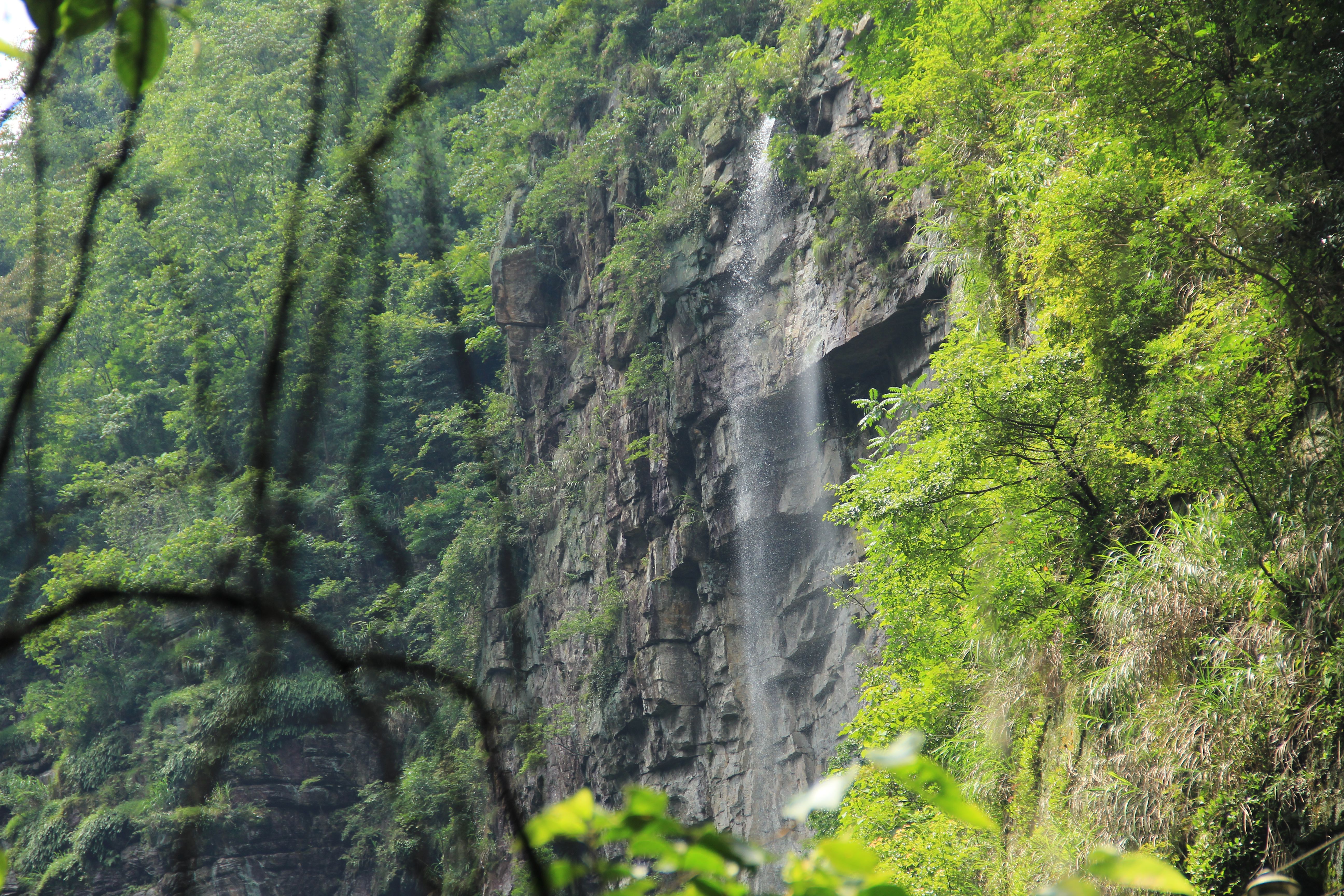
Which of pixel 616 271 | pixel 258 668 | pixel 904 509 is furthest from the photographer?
pixel 616 271

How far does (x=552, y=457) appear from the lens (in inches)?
813

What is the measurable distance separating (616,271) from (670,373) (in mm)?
2522

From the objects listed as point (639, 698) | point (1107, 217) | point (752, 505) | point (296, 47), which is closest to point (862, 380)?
point (752, 505)

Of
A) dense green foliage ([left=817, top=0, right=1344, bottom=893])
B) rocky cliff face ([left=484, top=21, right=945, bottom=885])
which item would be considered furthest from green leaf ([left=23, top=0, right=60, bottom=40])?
rocky cliff face ([left=484, top=21, right=945, bottom=885])

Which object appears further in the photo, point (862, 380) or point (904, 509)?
point (862, 380)

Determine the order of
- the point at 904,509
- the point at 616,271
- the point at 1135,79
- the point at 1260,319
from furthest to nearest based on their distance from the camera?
the point at 616,271 < the point at 904,509 < the point at 1135,79 < the point at 1260,319

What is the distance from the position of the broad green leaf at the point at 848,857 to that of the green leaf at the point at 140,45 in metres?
0.87

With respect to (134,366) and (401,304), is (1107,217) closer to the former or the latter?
(401,304)

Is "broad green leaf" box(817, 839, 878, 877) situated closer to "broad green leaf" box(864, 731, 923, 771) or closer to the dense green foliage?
"broad green leaf" box(864, 731, 923, 771)

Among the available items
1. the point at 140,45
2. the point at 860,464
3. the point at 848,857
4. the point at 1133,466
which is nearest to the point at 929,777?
the point at 848,857

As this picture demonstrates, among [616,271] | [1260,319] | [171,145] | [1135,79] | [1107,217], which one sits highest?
[171,145]

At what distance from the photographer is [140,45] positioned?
855 mm

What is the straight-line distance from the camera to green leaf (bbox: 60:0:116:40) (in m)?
0.87

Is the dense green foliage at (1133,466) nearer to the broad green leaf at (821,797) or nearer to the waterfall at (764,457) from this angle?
the broad green leaf at (821,797)
